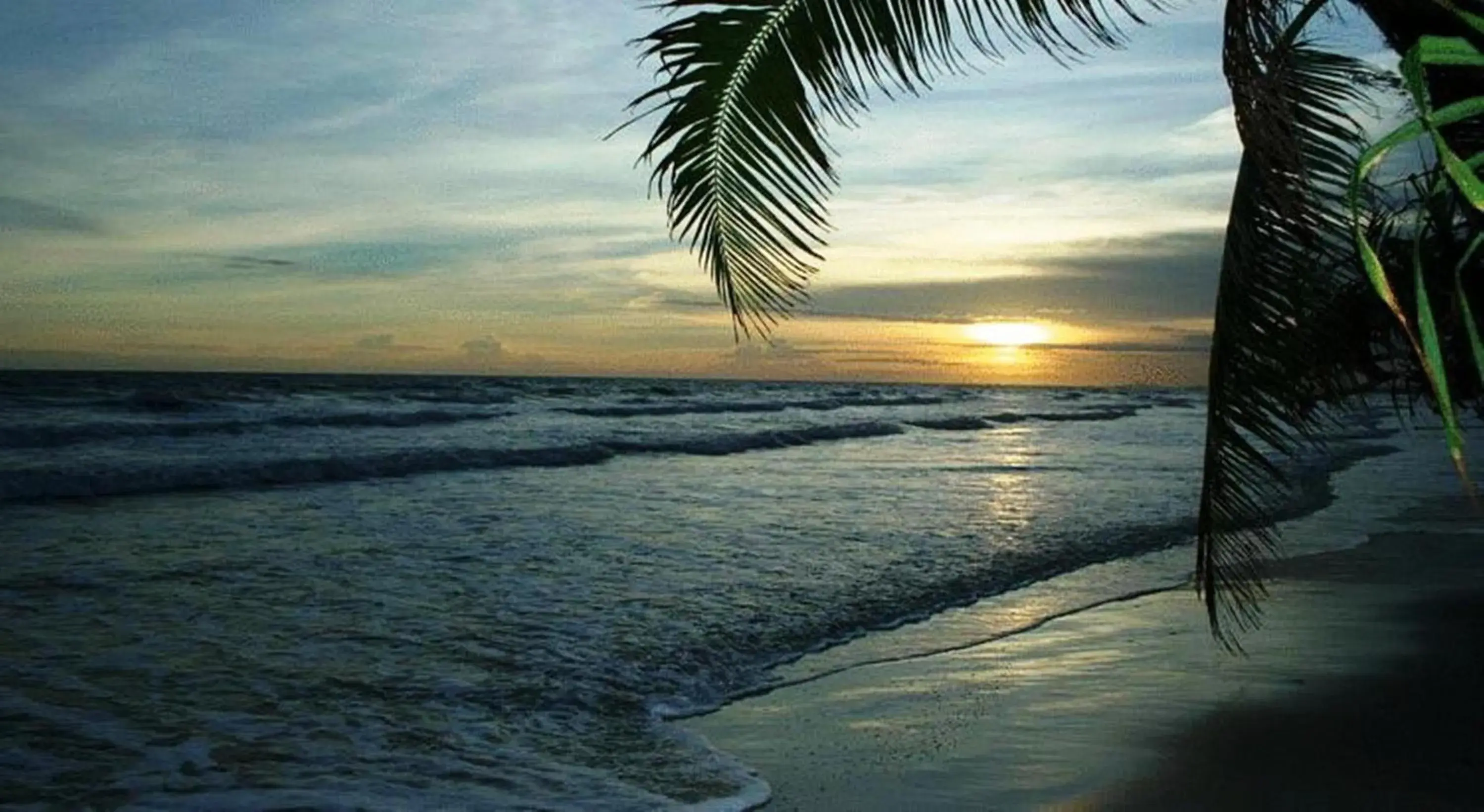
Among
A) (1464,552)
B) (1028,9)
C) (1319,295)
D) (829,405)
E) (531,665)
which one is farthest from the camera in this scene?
(829,405)

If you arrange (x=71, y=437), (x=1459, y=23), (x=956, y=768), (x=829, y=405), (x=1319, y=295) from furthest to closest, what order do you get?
(x=829, y=405) < (x=71, y=437) < (x=956, y=768) < (x=1319, y=295) < (x=1459, y=23)

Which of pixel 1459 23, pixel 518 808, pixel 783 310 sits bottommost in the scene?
pixel 518 808

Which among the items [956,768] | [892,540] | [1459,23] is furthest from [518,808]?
[892,540]

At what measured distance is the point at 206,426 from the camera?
2606 cm

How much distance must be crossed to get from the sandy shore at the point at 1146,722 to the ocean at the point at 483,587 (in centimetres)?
41

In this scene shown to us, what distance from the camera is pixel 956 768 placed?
468 cm

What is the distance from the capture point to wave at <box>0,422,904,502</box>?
15.4 m

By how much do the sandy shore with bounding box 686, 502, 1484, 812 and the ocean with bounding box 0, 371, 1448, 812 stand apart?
1.35 feet

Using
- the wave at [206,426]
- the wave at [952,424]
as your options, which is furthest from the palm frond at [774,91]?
the wave at [952,424]

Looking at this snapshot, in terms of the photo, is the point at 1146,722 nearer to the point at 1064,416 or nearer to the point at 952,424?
the point at 952,424

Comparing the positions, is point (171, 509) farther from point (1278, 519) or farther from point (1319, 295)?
point (1319, 295)

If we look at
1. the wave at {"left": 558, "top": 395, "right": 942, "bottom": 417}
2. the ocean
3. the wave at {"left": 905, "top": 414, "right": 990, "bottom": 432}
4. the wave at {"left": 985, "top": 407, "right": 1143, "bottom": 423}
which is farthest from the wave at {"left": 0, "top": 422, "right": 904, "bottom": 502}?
the wave at {"left": 985, "top": 407, "right": 1143, "bottom": 423}

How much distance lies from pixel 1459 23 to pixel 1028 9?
841mm

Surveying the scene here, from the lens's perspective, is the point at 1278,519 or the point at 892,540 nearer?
the point at 892,540
